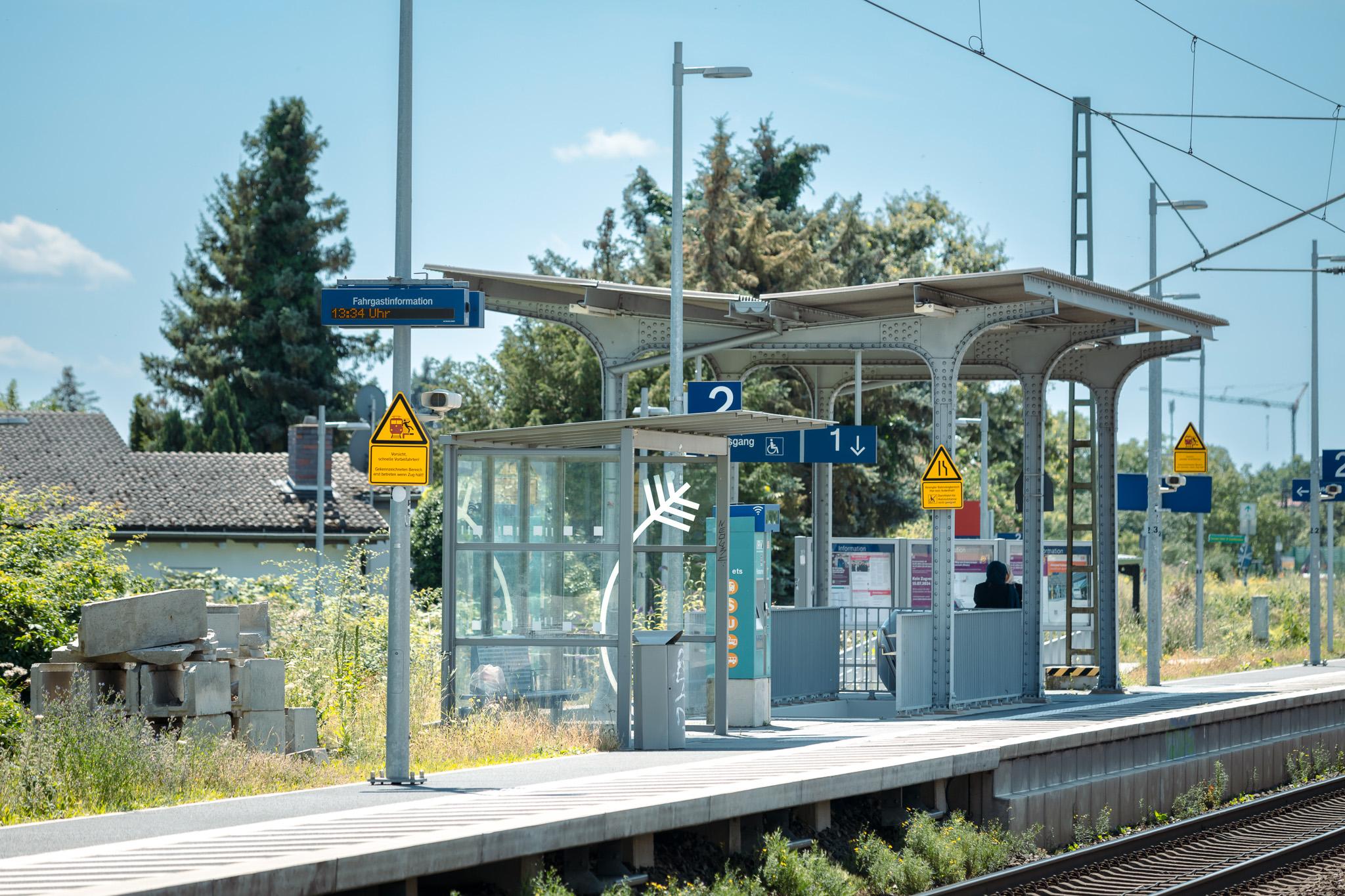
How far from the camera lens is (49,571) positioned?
48.7ft

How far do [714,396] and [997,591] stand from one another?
4711mm

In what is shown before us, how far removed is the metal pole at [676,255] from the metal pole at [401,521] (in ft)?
22.0

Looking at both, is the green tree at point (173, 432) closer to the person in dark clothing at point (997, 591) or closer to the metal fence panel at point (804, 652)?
the metal fence panel at point (804, 652)

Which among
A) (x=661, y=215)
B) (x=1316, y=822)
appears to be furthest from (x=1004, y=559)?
(x=661, y=215)

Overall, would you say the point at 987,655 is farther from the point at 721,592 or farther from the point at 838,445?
the point at 721,592

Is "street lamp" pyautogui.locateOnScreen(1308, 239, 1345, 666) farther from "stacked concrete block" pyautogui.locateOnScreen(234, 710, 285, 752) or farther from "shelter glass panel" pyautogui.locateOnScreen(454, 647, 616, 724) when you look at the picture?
"stacked concrete block" pyautogui.locateOnScreen(234, 710, 285, 752)

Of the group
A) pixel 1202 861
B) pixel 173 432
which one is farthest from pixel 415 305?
pixel 173 432

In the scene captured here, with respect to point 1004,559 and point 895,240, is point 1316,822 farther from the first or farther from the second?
point 895,240

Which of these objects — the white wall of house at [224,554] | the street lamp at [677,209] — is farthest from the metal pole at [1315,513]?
the white wall of house at [224,554]

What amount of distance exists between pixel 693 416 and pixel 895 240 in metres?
44.5

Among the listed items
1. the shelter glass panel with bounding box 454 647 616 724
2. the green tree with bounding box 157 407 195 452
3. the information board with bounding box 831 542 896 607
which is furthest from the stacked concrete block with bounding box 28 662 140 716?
the green tree with bounding box 157 407 195 452

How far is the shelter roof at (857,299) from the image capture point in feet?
57.9

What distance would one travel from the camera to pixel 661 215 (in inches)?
2136

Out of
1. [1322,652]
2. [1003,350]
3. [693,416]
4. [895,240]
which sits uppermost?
[895,240]
